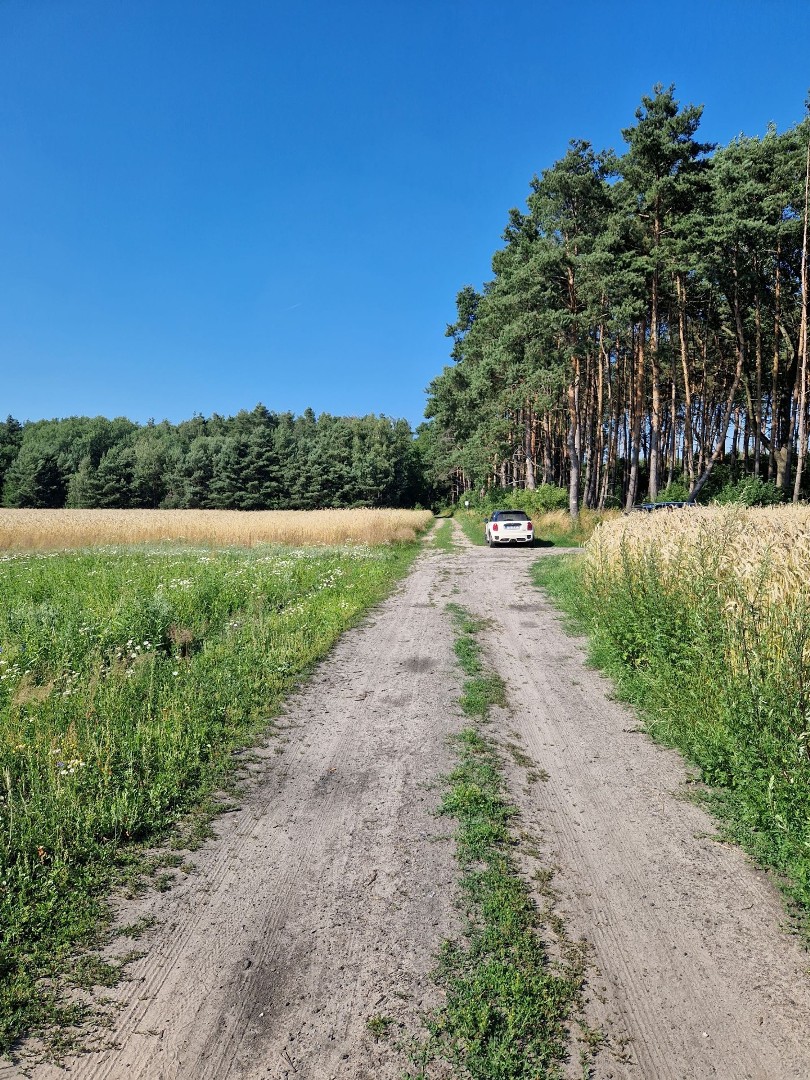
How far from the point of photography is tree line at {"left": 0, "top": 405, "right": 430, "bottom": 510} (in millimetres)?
70438

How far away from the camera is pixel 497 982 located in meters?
2.45

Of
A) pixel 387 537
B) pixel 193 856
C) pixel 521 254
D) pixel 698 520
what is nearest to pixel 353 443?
pixel 521 254

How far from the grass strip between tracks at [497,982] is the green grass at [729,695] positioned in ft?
4.72

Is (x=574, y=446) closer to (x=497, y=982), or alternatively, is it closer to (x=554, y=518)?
(x=554, y=518)

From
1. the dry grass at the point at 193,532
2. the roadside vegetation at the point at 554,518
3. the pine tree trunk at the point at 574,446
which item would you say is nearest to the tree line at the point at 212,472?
the roadside vegetation at the point at 554,518

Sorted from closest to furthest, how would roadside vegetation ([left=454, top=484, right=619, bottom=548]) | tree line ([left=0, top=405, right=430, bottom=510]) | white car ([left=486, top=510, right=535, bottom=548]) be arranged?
white car ([left=486, top=510, right=535, bottom=548]), roadside vegetation ([left=454, top=484, right=619, bottom=548]), tree line ([left=0, top=405, right=430, bottom=510])

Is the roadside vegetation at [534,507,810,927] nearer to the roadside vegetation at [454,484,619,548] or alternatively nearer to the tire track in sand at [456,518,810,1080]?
the tire track in sand at [456,518,810,1080]

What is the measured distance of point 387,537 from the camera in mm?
25609

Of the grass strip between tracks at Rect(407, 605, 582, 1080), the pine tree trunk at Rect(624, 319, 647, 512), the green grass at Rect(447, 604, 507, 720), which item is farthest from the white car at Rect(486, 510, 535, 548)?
the grass strip between tracks at Rect(407, 605, 582, 1080)

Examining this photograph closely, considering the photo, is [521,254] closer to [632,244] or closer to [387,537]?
[632,244]

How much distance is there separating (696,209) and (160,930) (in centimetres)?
3070

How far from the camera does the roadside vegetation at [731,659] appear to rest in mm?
3627

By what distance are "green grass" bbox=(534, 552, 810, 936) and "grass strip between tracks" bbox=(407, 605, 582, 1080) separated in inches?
56.6

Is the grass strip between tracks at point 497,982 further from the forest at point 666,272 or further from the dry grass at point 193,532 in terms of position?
the forest at point 666,272
